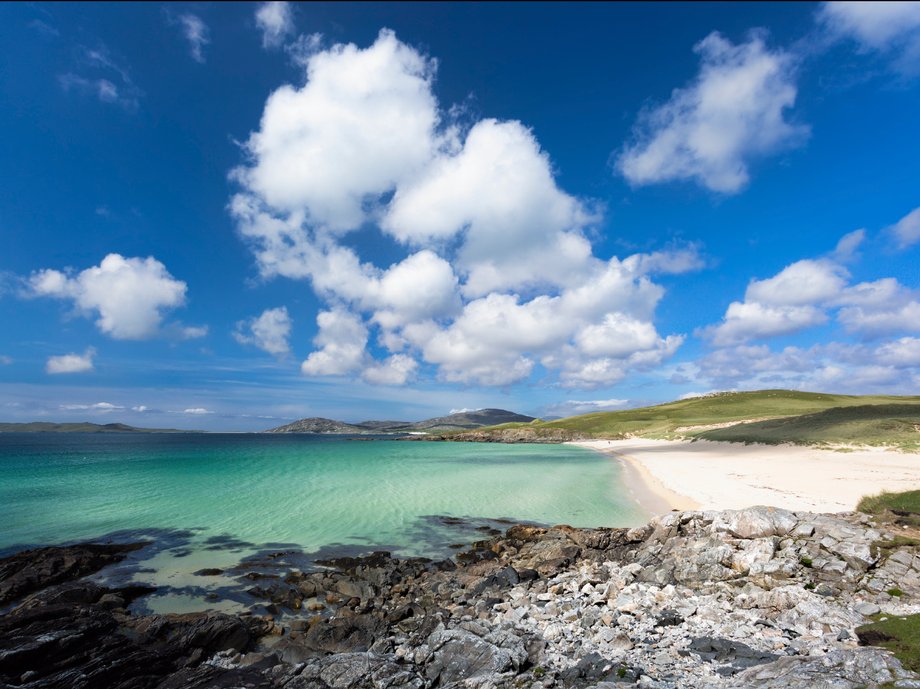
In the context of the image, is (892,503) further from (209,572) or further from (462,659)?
(209,572)

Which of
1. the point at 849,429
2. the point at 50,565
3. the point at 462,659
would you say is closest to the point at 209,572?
the point at 50,565

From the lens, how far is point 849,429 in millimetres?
46938

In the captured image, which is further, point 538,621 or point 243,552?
point 243,552

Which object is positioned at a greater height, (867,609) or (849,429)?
(849,429)

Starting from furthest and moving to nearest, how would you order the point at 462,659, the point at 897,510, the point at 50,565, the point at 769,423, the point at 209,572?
the point at 769,423 < the point at 209,572 < the point at 50,565 < the point at 897,510 < the point at 462,659

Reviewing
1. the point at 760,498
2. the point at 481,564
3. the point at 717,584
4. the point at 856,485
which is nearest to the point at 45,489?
the point at 481,564

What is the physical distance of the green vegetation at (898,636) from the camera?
6.89 meters

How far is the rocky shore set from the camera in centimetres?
812

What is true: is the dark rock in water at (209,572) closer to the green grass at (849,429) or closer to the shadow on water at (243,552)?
the shadow on water at (243,552)

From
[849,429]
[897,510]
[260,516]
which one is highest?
[849,429]

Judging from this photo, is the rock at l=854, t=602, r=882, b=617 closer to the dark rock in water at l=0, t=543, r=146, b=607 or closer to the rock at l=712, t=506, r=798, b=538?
the rock at l=712, t=506, r=798, b=538

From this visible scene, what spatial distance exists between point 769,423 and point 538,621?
74.4 meters

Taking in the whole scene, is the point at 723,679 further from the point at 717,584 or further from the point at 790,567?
the point at 790,567

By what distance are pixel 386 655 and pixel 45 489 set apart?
135 feet
